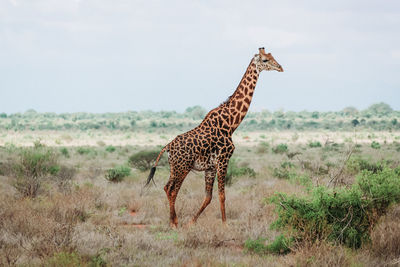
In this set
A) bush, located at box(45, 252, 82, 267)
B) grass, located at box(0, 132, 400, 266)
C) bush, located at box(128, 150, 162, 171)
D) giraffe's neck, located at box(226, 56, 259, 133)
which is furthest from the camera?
bush, located at box(128, 150, 162, 171)

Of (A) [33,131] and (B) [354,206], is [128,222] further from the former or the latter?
(A) [33,131]

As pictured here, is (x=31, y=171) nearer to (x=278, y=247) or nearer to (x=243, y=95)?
(x=243, y=95)

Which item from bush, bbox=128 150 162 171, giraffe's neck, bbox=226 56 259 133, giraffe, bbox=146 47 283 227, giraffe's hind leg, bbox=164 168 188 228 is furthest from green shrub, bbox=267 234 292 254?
bush, bbox=128 150 162 171

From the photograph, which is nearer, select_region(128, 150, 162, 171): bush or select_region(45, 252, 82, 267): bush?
select_region(45, 252, 82, 267): bush

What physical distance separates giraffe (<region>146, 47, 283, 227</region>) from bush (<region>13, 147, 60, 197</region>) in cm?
448

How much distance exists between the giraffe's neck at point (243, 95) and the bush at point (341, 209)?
2186mm

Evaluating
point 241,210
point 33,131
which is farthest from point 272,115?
point 241,210

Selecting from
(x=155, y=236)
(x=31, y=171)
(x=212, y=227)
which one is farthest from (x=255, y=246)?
(x=31, y=171)

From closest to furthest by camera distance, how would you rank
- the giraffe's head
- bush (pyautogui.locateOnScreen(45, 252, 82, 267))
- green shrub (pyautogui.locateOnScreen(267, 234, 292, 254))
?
1. bush (pyautogui.locateOnScreen(45, 252, 82, 267))
2. green shrub (pyautogui.locateOnScreen(267, 234, 292, 254))
3. the giraffe's head

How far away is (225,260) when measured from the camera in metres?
6.89

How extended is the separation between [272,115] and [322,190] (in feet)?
325

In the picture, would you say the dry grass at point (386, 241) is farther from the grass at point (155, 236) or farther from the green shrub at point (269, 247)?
the green shrub at point (269, 247)

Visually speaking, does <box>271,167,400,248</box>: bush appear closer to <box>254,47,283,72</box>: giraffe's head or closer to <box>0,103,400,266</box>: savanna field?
<box>0,103,400,266</box>: savanna field

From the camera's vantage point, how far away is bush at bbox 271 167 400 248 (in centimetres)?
688
